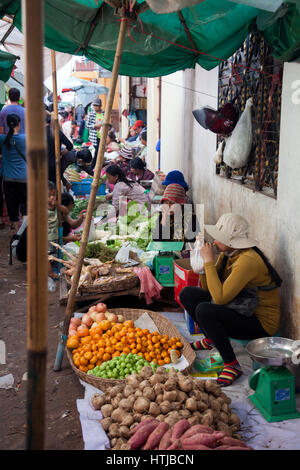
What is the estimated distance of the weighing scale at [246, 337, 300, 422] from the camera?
9.41 feet

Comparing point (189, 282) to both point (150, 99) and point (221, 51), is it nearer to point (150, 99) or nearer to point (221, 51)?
point (221, 51)

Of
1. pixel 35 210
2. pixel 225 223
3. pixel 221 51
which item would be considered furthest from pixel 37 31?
pixel 221 51

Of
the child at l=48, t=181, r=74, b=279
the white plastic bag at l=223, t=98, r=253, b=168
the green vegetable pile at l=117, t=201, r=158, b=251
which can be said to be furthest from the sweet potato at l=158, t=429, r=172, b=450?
the child at l=48, t=181, r=74, b=279

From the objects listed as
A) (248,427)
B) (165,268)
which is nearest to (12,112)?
(165,268)

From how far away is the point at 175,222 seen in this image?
5.72 m

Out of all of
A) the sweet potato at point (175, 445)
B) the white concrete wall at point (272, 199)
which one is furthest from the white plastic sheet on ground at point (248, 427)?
the white concrete wall at point (272, 199)

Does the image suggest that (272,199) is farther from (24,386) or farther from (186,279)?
(24,386)

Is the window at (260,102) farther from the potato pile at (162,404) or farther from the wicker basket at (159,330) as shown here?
the potato pile at (162,404)

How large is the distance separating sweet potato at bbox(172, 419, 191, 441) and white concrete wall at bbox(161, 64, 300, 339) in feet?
4.35

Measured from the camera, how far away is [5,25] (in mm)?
6727

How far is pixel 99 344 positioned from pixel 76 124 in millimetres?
16675

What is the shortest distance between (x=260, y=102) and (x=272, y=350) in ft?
7.72

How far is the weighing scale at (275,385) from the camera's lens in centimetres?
287

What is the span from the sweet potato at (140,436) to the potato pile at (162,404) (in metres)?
0.11
